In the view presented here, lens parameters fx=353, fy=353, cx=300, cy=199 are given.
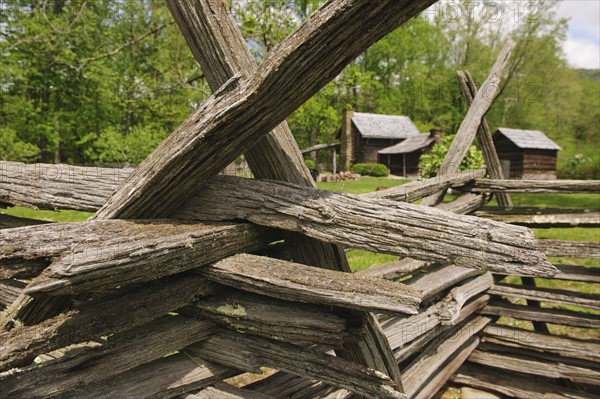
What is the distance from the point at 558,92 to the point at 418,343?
3969 centimetres

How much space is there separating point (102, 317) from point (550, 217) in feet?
12.5

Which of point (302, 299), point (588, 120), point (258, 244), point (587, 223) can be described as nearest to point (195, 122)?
point (258, 244)

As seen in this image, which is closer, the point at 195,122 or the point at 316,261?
the point at 195,122

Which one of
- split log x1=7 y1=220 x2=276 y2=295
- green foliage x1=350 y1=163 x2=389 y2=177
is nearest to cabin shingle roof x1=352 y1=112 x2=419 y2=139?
green foliage x1=350 y1=163 x2=389 y2=177

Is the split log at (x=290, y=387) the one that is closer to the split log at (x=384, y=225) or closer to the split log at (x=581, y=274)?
the split log at (x=384, y=225)

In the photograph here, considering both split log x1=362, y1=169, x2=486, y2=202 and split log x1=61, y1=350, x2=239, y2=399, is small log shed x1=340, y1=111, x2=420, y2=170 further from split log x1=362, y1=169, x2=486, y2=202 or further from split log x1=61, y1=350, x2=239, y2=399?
split log x1=61, y1=350, x2=239, y2=399

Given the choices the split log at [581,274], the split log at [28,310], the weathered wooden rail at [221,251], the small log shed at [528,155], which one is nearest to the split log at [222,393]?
the weathered wooden rail at [221,251]

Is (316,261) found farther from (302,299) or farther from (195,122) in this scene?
(195,122)

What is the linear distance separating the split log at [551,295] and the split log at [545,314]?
0.12 meters

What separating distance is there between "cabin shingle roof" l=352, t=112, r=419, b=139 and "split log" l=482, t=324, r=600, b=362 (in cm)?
2703

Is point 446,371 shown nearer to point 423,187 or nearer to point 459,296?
point 459,296

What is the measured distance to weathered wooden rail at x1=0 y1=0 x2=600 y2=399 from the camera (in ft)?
4.04

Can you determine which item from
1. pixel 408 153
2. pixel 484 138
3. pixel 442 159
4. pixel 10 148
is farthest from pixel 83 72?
pixel 408 153

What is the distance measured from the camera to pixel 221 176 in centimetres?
169
